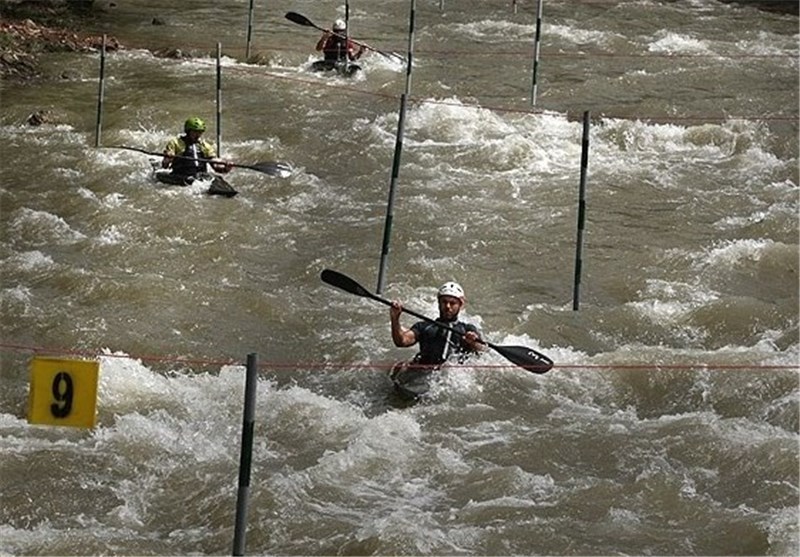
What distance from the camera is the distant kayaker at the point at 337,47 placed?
61.3 feet

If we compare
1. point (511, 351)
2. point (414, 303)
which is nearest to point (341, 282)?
point (511, 351)

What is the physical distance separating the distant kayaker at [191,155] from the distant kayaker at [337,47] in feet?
17.3

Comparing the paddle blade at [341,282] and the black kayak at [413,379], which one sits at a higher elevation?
the paddle blade at [341,282]

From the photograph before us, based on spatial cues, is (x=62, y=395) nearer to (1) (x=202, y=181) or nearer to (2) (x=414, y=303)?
(2) (x=414, y=303)

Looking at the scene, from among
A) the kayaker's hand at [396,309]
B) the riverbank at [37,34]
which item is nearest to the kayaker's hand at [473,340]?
the kayaker's hand at [396,309]

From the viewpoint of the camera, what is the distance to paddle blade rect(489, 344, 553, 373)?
860cm

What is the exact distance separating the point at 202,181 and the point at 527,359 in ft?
19.8

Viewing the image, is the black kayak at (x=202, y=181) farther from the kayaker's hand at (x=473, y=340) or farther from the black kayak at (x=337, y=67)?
the black kayak at (x=337, y=67)

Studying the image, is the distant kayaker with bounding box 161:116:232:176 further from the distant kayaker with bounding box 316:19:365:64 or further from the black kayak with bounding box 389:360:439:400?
the distant kayaker with bounding box 316:19:365:64

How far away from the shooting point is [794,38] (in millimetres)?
22078

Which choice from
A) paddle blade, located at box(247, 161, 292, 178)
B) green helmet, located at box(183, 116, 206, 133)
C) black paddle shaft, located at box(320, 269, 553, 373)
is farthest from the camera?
green helmet, located at box(183, 116, 206, 133)

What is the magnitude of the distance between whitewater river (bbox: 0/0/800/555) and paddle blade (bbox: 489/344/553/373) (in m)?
0.39

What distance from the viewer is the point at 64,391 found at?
19.0 ft

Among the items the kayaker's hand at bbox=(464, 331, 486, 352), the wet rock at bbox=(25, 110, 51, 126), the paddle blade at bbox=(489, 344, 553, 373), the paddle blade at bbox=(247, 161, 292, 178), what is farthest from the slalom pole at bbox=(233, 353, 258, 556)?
the wet rock at bbox=(25, 110, 51, 126)
